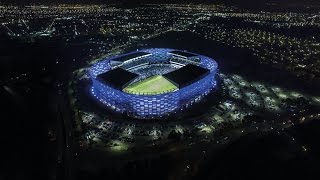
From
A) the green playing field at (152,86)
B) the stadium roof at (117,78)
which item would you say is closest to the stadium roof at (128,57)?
the stadium roof at (117,78)

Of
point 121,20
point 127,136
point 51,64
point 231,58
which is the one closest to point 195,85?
point 127,136

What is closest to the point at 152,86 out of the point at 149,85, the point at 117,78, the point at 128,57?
the point at 149,85

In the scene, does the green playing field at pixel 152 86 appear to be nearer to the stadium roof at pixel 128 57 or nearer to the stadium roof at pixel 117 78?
the stadium roof at pixel 117 78

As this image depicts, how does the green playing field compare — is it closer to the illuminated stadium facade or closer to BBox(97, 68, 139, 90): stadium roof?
the illuminated stadium facade

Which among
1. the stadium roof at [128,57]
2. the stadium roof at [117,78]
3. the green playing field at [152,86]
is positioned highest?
the stadium roof at [128,57]

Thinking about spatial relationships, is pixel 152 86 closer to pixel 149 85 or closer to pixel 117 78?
pixel 149 85

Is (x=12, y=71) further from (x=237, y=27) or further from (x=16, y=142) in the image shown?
(x=237, y=27)
